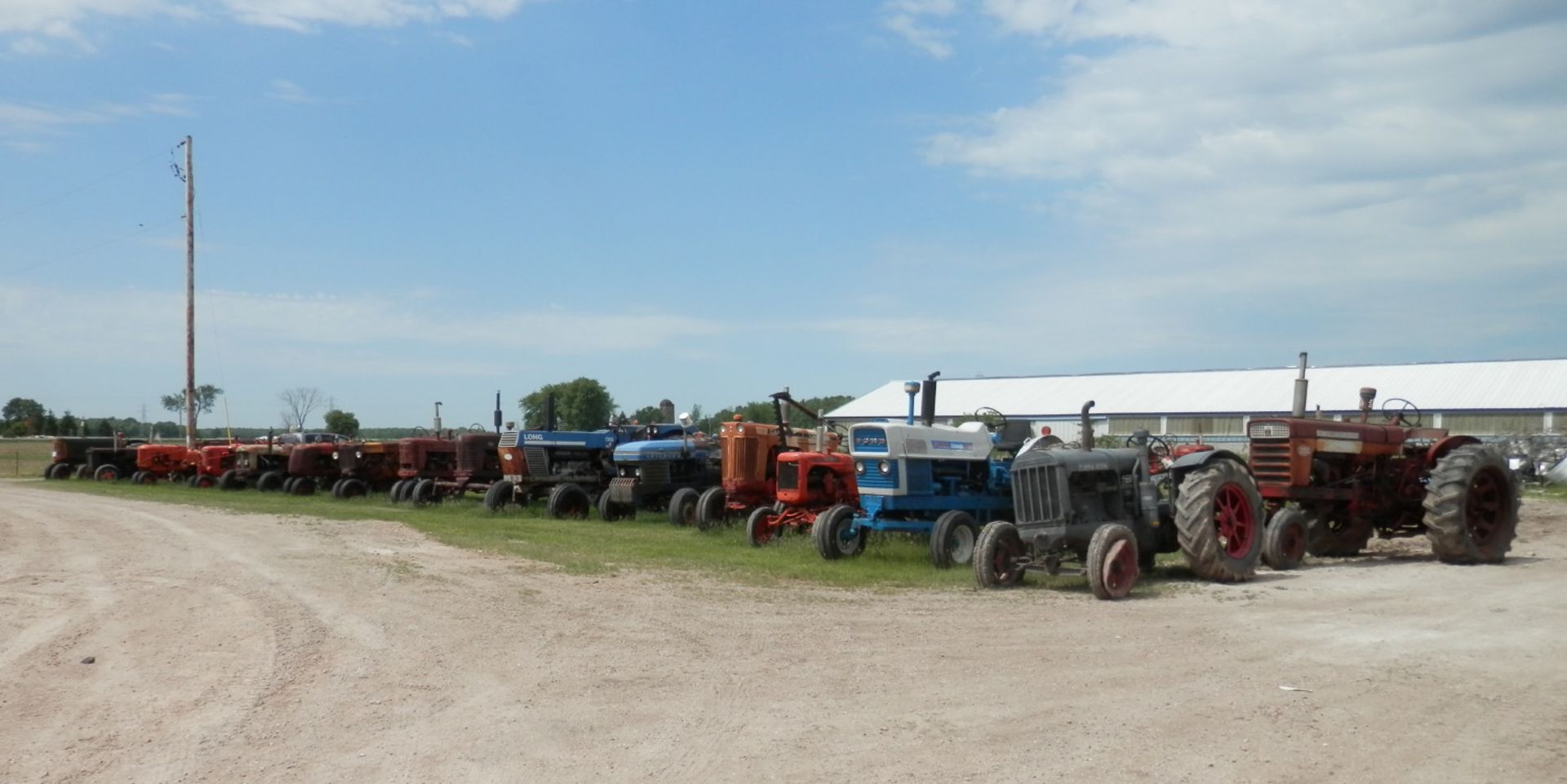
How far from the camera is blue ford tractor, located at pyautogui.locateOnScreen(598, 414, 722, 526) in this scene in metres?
19.6

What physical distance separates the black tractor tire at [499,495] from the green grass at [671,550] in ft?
0.67

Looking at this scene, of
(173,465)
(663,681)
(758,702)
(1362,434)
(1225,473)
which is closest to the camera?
(758,702)

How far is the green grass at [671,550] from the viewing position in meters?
11.6

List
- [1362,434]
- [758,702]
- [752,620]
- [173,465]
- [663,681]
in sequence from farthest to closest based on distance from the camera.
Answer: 1. [173,465]
2. [1362,434]
3. [752,620]
4. [663,681]
5. [758,702]

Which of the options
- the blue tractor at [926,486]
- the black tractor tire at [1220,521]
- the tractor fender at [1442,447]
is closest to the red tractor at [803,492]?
the blue tractor at [926,486]

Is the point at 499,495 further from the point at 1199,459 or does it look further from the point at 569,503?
the point at 1199,459

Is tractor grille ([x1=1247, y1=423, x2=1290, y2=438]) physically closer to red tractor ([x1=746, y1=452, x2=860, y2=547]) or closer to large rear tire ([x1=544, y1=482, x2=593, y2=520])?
red tractor ([x1=746, y1=452, x2=860, y2=547])

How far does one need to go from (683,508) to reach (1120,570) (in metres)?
9.12

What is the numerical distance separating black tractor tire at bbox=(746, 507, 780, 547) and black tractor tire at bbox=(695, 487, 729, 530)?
218 centimetres

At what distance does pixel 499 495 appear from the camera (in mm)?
21328

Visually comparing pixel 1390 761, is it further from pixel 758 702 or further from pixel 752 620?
pixel 752 620

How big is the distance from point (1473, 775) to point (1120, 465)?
Answer: 6740 millimetres

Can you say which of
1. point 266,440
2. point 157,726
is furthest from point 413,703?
point 266,440

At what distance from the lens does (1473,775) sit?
17.1 ft
